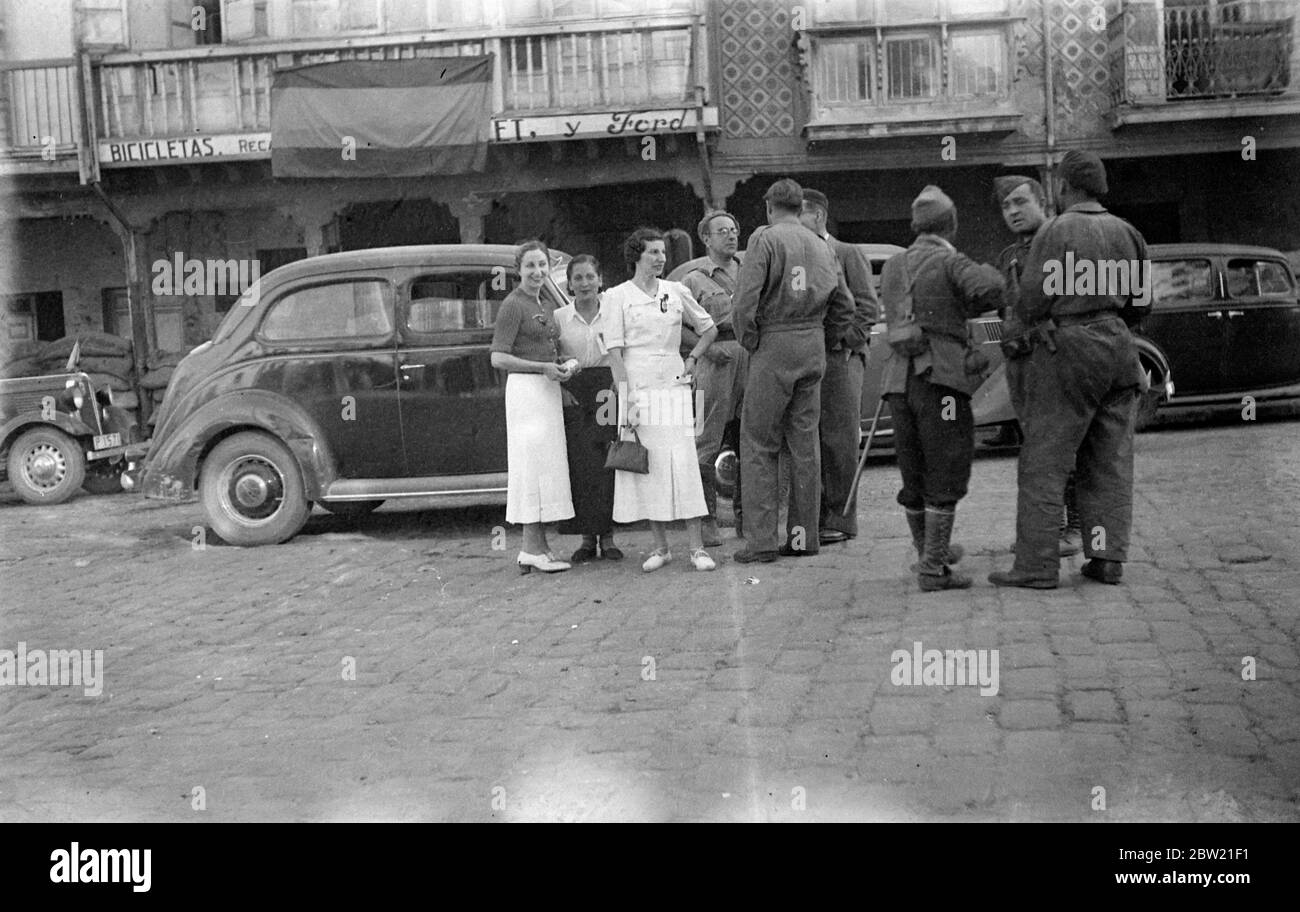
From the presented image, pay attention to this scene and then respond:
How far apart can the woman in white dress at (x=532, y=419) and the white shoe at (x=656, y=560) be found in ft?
1.62

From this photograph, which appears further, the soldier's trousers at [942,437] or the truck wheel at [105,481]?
the truck wheel at [105,481]

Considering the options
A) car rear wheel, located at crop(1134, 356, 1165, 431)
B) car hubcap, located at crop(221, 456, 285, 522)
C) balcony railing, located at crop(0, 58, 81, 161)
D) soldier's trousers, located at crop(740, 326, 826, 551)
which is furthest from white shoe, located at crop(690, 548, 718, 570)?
balcony railing, located at crop(0, 58, 81, 161)

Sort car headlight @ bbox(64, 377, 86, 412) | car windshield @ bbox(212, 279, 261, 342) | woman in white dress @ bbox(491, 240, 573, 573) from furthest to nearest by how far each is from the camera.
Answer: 1. car headlight @ bbox(64, 377, 86, 412)
2. car windshield @ bbox(212, 279, 261, 342)
3. woman in white dress @ bbox(491, 240, 573, 573)

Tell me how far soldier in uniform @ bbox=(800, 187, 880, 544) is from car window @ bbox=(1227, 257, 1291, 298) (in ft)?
21.8

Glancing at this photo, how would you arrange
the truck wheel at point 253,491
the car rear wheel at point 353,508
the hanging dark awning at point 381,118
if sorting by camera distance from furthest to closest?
1. the hanging dark awning at point 381,118
2. the car rear wheel at point 353,508
3. the truck wheel at point 253,491

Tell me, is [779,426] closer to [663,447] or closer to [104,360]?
[663,447]

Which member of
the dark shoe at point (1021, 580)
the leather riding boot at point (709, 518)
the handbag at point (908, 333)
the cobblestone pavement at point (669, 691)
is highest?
the handbag at point (908, 333)

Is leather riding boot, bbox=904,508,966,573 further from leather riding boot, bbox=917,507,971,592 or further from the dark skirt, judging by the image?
the dark skirt

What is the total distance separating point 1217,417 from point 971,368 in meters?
8.50

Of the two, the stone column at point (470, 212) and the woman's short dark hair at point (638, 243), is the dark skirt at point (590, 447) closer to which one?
the woman's short dark hair at point (638, 243)

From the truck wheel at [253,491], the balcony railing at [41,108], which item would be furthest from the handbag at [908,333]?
the balcony railing at [41,108]

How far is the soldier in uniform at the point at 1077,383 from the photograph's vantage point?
6402 millimetres

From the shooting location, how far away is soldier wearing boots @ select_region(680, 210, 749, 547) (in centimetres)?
873
